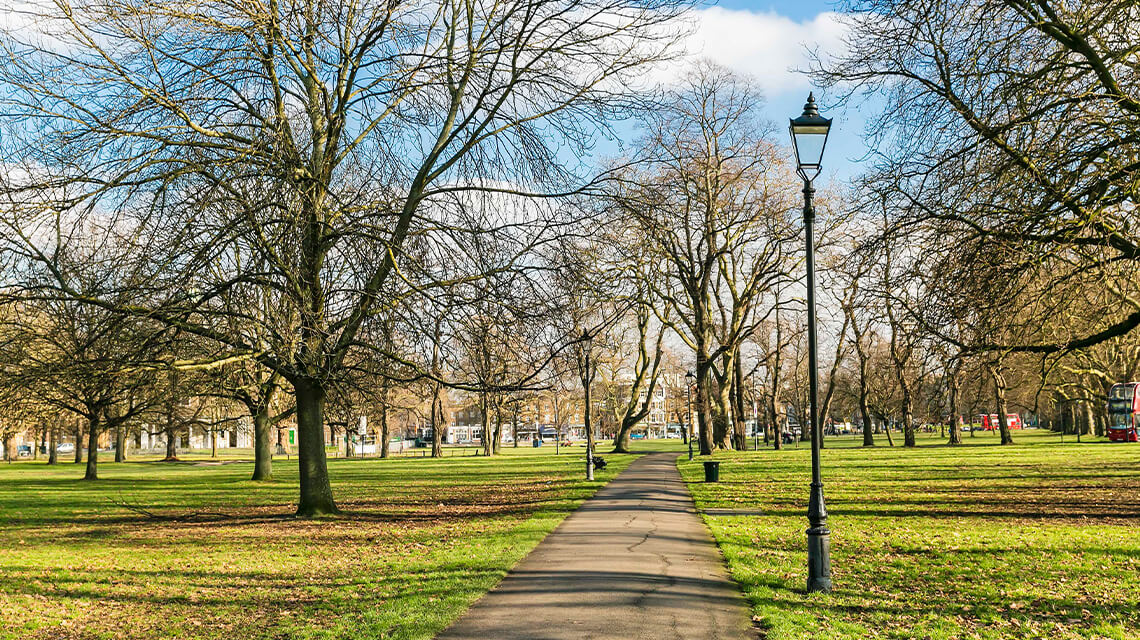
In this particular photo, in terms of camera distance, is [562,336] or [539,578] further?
[562,336]

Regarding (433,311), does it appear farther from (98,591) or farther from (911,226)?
(911,226)

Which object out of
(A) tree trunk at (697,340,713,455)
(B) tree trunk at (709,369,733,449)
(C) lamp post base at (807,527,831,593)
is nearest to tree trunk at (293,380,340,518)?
(C) lamp post base at (807,527,831,593)

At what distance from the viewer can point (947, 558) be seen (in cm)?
1228

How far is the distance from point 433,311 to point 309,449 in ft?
17.8

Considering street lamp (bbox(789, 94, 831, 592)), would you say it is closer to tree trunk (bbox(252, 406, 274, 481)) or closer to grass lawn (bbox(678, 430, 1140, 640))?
grass lawn (bbox(678, 430, 1140, 640))

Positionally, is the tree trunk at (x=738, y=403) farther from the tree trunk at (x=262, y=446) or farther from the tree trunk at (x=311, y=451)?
the tree trunk at (x=311, y=451)

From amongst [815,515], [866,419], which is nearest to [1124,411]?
[866,419]

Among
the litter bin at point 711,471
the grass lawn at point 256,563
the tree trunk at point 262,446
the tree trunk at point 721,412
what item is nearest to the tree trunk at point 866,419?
the tree trunk at point 721,412

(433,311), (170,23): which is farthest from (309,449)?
(170,23)

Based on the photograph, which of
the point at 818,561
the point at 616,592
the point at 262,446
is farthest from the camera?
the point at 262,446

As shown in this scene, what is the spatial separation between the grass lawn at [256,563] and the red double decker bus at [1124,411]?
142 ft

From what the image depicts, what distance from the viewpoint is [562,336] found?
47.6 ft

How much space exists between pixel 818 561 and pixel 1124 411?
2159 inches

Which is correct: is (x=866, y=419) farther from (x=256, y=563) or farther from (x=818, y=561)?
(x=256, y=563)
